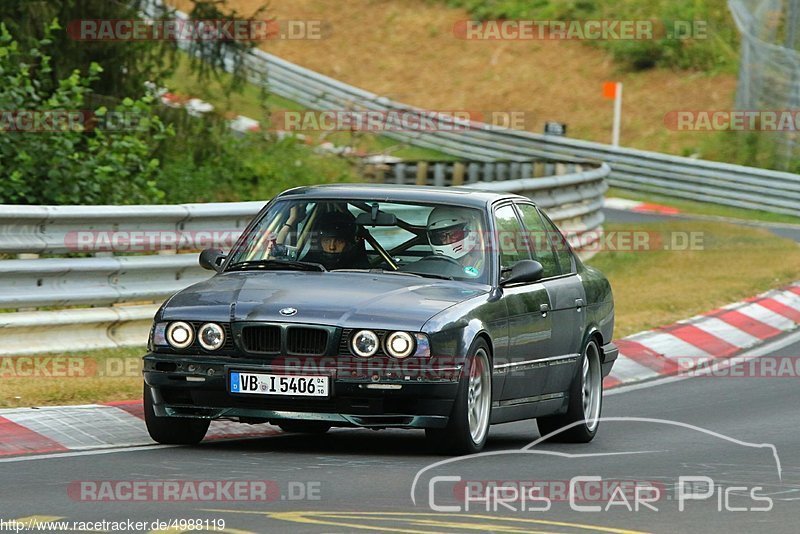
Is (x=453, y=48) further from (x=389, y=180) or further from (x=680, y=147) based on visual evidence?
(x=389, y=180)

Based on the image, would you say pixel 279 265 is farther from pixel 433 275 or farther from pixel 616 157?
pixel 616 157

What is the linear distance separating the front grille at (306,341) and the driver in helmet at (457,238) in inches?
51.6

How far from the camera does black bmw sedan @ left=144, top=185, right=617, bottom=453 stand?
9.05 metres

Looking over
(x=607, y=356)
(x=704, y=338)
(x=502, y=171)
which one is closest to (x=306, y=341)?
(x=607, y=356)

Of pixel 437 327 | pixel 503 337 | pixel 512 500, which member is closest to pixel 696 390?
pixel 503 337

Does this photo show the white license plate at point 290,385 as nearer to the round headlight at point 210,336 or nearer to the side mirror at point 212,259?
the round headlight at point 210,336

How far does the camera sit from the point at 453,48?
166 feet

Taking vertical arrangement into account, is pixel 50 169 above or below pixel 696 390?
above

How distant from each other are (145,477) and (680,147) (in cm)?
3494

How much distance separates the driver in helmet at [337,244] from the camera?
1002cm

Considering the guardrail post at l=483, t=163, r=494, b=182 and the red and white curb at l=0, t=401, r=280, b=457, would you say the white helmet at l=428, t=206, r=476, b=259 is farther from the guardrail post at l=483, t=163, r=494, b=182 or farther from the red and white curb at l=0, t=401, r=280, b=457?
the guardrail post at l=483, t=163, r=494, b=182

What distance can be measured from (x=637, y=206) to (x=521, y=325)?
81.8 ft

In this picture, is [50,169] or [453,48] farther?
[453,48]

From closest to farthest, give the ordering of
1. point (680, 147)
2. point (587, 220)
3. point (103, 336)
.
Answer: point (103, 336) < point (587, 220) < point (680, 147)
